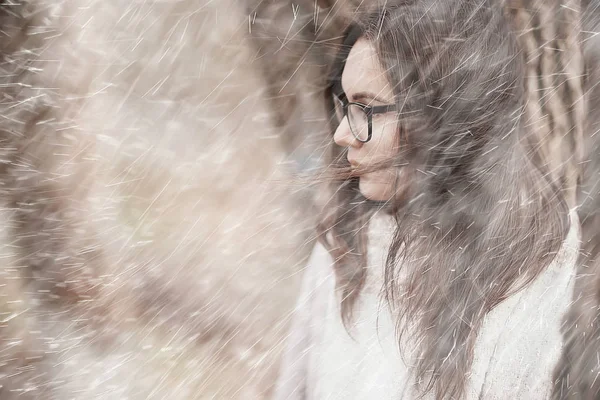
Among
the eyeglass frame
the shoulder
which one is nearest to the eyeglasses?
the eyeglass frame

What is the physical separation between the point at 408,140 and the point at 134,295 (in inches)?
13.5

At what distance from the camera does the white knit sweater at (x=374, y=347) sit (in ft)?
1.90

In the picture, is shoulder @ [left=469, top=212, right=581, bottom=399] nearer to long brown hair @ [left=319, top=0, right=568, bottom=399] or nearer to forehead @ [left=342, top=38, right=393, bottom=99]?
long brown hair @ [left=319, top=0, right=568, bottom=399]

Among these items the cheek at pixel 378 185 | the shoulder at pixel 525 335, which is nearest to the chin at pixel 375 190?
the cheek at pixel 378 185

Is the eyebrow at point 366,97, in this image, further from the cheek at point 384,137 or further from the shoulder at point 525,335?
the shoulder at point 525,335

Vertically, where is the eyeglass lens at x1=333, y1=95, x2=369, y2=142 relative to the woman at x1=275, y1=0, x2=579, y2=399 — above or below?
above

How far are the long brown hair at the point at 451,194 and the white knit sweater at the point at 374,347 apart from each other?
12 millimetres

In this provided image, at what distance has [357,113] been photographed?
561 millimetres

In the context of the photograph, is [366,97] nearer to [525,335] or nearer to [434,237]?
[434,237]

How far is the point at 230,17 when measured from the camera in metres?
0.57

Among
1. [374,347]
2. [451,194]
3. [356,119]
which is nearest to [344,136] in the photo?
[356,119]

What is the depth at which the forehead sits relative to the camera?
0.55m

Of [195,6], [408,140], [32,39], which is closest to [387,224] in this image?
[408,140]

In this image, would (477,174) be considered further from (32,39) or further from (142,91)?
(32,39)
